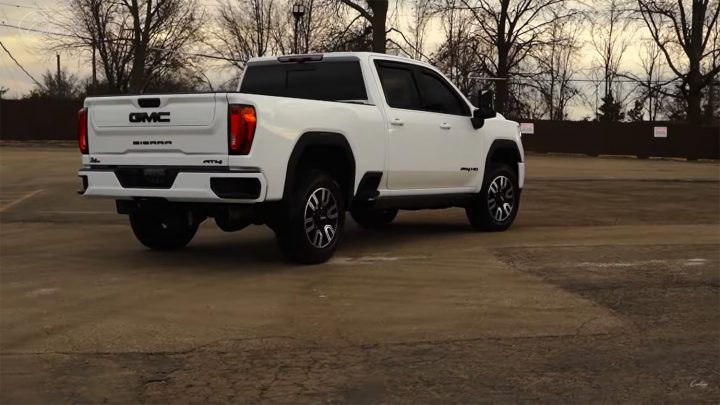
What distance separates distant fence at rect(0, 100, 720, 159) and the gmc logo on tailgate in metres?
40.9

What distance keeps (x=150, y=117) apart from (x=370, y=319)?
2825 mm

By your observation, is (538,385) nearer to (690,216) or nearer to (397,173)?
(397,173)

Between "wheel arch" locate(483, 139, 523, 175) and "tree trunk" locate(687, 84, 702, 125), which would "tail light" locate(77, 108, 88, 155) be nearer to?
"wheel arch" locate(483, 139, 523, 175)

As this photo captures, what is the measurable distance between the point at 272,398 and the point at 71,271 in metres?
4.04

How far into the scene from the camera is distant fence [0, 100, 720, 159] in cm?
4288

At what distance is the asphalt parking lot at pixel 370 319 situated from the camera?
4098 mm

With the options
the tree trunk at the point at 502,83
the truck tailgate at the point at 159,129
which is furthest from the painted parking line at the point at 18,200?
the tree trunk at the point at 502,83

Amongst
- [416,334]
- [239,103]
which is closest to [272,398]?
[416,334]

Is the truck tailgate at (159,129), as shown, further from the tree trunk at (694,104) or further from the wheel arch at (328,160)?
the tree trunk at (694,104)

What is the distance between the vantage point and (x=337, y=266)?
7.36 meters

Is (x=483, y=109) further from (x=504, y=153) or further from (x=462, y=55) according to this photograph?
(x=462, y=55)

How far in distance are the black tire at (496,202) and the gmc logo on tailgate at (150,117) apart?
14.5 ft

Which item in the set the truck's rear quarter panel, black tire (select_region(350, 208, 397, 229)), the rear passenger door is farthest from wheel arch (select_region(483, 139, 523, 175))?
the truck's rear quarter panel

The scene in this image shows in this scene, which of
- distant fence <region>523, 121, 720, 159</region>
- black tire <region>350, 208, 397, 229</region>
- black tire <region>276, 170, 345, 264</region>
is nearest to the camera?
black tire <region>276, 170, 345, 264</region>
